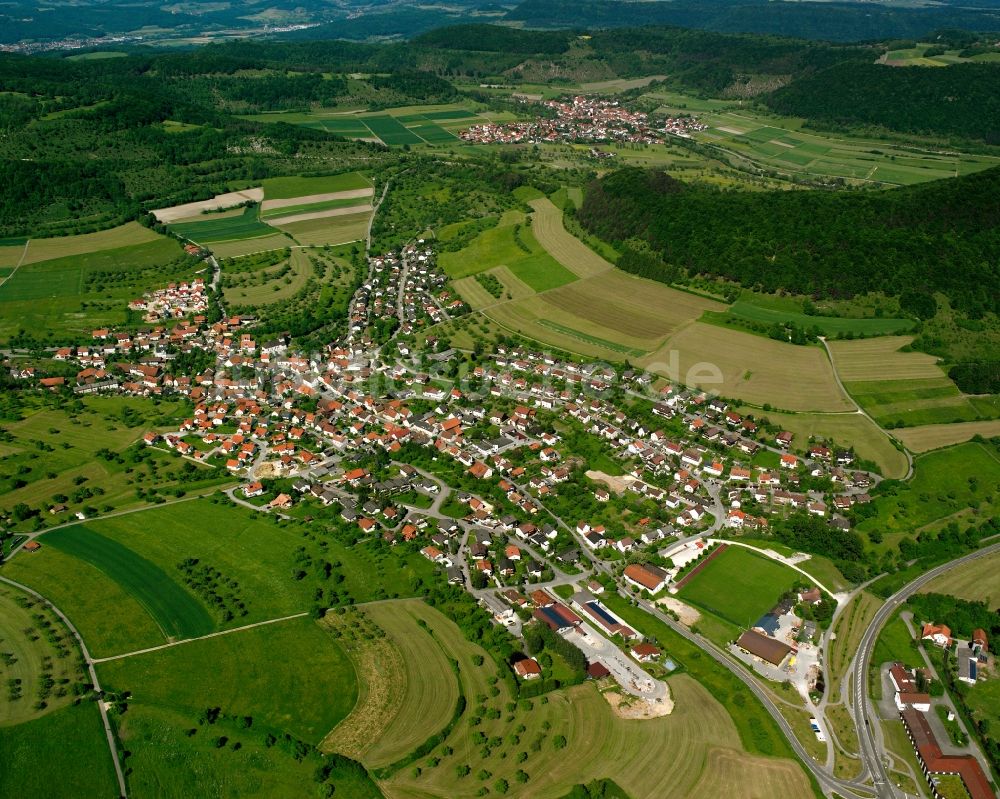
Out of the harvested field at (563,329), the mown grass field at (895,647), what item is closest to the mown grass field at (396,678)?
the mown grass field at (895,647)

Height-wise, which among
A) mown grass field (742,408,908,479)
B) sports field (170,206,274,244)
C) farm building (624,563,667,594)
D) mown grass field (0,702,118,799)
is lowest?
mown grass field (0,702,118,799)

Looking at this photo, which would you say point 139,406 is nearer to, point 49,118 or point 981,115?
point 49,118

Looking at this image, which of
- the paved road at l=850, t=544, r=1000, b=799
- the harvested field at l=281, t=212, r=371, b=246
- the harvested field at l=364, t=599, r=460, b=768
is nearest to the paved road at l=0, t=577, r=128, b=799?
the harvested field at l=364, t=599, r=460, b=768

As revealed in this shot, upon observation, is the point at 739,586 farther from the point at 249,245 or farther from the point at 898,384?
the point at 249,245

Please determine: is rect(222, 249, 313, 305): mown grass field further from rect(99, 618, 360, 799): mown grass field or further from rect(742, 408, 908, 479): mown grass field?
rect(742, 408, 908, 479): mown grass field

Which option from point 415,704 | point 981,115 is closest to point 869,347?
point 415,704

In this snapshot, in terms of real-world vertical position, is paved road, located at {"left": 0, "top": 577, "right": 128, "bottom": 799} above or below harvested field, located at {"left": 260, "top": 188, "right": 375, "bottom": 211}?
below

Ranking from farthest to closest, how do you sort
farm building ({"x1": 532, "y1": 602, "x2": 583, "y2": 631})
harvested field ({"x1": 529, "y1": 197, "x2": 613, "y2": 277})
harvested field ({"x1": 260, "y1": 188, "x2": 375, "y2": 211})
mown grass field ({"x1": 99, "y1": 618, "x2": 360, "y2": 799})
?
harvested field ({"x1": 260, "y1": 188, "x2": 375, "y2": 211})
harvested field ({"x1": 529, "y1": 197, "x2": 613, "y2": 277})
farm building ({"x1": 532, "y1": 602, "x2": 583, "y2": 631})
mown grass field ({"x1": 99, "y1": 618, "x2": 360, "y2": 799})
